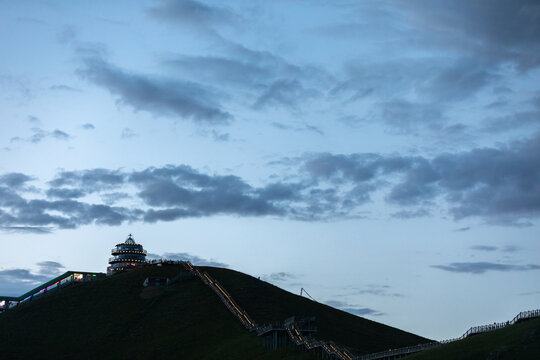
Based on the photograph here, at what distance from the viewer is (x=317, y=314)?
151 m

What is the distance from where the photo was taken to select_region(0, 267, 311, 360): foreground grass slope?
119375 millimetres

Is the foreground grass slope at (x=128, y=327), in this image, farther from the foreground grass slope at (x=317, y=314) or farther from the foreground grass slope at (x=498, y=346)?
the foreground grass slope at (x=498, y=346)

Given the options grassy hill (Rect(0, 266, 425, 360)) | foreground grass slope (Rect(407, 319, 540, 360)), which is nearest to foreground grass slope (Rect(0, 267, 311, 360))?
grassy hill (Rect(0, 266, 425, 360))

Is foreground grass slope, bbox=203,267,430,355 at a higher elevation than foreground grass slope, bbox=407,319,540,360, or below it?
higher

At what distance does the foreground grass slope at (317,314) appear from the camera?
427 ft

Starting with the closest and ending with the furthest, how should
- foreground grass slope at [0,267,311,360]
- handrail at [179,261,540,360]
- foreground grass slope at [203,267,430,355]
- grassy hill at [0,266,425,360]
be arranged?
handrail at [179,261,540,360]
foreground grass slope at [0,267,311,360]
grassy hill at [0,266,425,360]
foreground grass slope at [203,267,430,355]

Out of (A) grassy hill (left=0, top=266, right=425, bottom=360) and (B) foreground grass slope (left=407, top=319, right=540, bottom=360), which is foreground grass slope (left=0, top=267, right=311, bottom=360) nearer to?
(A) grassy hill (left=0, top=266, right=425, bottom=360)

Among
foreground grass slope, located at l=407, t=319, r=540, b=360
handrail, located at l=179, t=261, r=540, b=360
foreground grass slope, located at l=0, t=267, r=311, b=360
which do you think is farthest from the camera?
foreground grass slope, located at l=0, t=267, r=311, b=360

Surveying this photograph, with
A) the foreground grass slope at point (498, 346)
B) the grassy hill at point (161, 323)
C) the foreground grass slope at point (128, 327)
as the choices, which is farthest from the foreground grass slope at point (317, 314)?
the foreground grass slope at point (498, 346)

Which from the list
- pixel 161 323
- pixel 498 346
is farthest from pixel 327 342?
pixel 161 323

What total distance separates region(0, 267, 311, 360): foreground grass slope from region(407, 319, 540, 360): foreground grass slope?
2422cm

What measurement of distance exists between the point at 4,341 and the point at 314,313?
71499 millimetres

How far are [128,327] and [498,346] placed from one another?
8670cm

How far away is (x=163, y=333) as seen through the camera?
13038 centimetres
